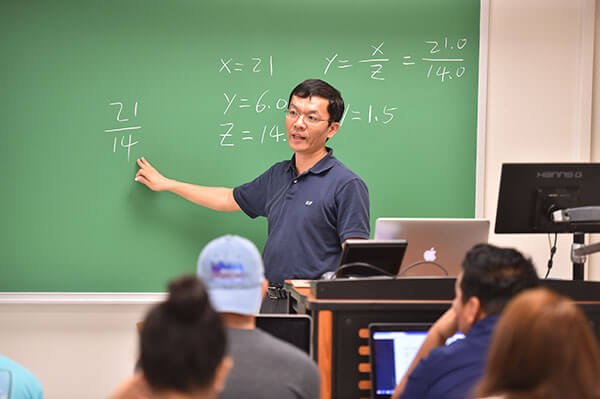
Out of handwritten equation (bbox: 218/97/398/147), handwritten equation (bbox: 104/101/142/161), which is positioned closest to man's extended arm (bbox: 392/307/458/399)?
handwritten equation (bbox: 218/97/398/147)

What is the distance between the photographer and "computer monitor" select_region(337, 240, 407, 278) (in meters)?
2.11

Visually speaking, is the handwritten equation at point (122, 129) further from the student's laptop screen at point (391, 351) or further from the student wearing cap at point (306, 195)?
the student's laptop screen at point (391, 351)

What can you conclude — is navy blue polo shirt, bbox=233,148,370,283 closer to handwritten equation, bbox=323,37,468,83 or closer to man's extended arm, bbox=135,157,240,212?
man's extended arm, bbox=135,157,240,212

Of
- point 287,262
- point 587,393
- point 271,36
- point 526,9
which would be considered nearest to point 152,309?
point 587,393

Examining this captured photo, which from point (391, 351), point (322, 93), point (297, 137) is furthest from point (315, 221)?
point (391, 351)

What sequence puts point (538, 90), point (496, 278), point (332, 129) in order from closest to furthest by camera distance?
point (496, 278), point (332, 129), point (538, 90)

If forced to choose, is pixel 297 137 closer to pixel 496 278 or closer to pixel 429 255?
pixel 429 255

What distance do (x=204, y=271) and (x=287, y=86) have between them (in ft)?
6.86

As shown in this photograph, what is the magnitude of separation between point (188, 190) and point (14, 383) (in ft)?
6.59

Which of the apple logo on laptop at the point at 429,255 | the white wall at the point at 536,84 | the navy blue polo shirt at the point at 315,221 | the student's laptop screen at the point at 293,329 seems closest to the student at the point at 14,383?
the student's laptop screen at the point at 293,329

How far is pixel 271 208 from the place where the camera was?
3090 millimetres

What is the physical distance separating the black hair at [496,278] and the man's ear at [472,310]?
0.04 ft

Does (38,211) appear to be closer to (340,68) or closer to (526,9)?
(340,68)

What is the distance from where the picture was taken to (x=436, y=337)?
5.62ft
